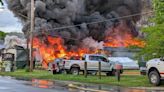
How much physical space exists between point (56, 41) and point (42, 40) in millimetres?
2418

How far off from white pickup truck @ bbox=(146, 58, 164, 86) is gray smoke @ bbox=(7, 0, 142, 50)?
33464 millimetres

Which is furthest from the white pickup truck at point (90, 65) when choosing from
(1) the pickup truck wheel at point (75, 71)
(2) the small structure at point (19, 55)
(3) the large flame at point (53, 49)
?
(3) the large flame at point (53, 49)

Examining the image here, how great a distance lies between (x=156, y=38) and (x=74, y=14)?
40.1m

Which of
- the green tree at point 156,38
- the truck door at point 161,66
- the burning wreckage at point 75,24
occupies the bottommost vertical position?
the truck door at point 161,66

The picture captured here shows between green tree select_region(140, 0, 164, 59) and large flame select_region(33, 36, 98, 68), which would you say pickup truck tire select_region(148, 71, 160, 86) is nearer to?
green tree select_region(140, 0, 164, 59)

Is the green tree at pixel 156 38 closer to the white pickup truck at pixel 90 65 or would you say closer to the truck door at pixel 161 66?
the truck door at pixel 161 66

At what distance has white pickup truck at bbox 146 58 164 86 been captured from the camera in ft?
65.5

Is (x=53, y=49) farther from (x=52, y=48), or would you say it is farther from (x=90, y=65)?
(x=90, y=65)

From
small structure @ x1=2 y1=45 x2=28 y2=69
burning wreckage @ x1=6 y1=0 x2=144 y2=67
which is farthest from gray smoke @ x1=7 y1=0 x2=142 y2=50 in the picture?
small structure @ x1=2 y1=45 x2=28 y2=69

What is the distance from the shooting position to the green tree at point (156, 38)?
2081cm

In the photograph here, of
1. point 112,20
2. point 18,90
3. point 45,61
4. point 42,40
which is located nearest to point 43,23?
point 42,40

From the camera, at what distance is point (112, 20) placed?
66.9 metres

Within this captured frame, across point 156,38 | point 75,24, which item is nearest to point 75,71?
point 156,38

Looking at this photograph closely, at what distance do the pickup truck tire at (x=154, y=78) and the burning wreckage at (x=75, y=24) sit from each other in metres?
30.0
